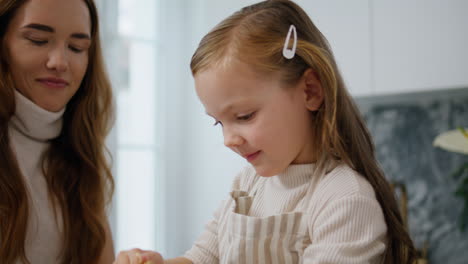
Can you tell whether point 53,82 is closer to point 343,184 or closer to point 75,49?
point 75,49

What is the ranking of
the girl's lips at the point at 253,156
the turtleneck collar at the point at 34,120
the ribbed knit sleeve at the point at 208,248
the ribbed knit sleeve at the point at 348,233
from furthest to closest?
the turtleneck collar at the point at 34,120 → the ribbed knit sleeve at the point at 208,248 → the girl's lips at the point at 253,156 → the ribbed knit sleeve at the point at 348,233

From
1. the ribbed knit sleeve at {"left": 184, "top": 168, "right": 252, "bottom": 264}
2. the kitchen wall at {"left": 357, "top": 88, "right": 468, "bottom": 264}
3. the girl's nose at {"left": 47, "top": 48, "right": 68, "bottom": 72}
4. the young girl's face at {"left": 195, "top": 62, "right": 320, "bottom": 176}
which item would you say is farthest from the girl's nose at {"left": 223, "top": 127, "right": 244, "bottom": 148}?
the kitchen wall at {"left": 357, "top": 88, "right": 468, "bottom": 264}

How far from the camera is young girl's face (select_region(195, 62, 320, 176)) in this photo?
0.78m

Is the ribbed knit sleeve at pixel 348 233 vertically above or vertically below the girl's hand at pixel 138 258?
above

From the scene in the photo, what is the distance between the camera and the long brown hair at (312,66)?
0.80m

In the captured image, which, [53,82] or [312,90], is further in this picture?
[53,82]

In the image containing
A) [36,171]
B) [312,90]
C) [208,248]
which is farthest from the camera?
[36,171]

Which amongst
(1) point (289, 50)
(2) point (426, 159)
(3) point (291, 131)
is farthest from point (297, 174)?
(2) point (426, 159)

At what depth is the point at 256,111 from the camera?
0.79 meters

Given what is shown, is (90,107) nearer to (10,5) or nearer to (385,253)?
(10,5)

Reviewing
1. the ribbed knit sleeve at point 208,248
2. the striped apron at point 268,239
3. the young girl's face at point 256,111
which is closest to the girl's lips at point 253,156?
the young girl's face at point 256,111

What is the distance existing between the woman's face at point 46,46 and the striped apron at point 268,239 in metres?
0.55

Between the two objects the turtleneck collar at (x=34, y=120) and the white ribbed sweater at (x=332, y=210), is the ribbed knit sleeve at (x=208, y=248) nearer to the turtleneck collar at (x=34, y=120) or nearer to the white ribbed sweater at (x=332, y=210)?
the white ribbed sweater at (x=332, y=210)

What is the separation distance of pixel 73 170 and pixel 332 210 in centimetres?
77
